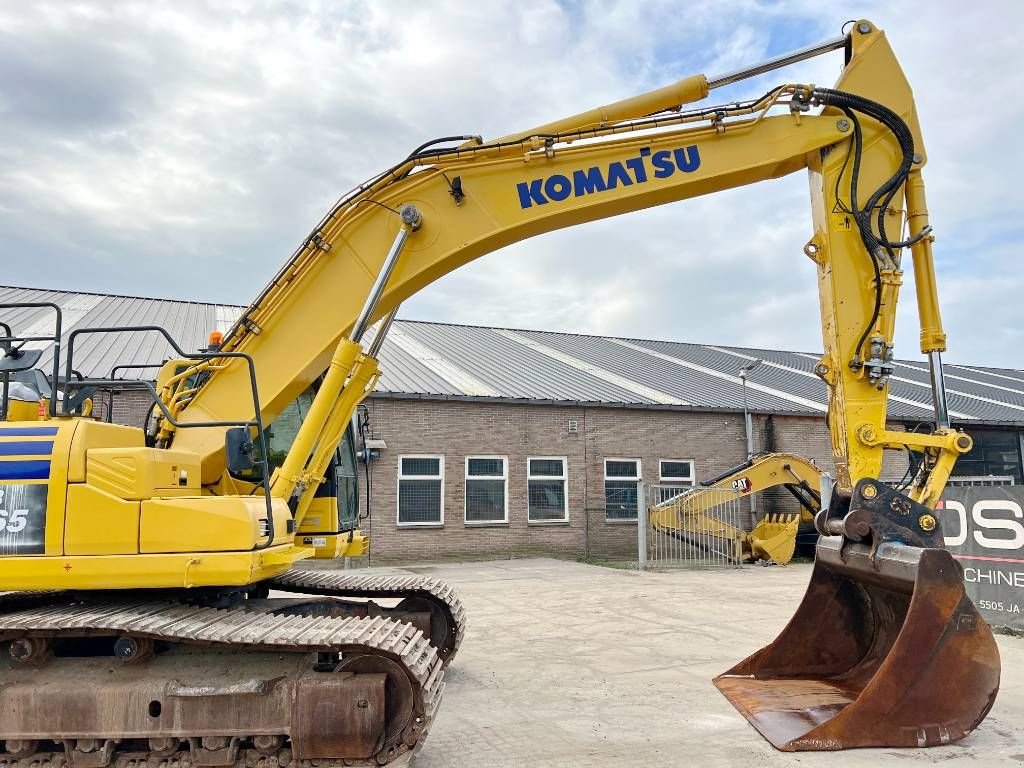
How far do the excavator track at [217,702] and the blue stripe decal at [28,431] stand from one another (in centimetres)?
109

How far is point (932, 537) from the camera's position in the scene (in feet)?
17.5

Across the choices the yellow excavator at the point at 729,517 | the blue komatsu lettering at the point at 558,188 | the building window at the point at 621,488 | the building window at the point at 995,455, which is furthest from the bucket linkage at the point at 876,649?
the building window at the point at 995,455

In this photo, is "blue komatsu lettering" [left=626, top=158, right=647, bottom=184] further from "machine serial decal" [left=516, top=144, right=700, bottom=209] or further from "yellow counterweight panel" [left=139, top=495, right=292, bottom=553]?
"yellow counterweight panel" [left=139, top=495, right=292, bottom=553]

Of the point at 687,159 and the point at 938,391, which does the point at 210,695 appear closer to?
the point at 687,159

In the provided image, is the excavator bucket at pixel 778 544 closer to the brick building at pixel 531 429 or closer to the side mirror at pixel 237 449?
the brick building at pixel 531 429

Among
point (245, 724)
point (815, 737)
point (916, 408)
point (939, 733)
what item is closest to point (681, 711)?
point (815, 737)

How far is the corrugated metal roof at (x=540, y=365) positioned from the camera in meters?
19.2

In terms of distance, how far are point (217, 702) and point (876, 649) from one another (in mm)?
4779

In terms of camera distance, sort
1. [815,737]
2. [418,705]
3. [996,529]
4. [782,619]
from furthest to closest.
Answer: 1. [782,619]
2. [996,529]
3. [815,737]
4. [418,705]

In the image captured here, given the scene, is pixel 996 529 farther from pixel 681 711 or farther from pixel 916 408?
pixel 916 408

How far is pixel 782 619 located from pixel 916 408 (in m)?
17.6

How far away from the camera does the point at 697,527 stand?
17328 millimetres

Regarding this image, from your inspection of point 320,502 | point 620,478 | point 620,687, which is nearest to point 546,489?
point 620,478

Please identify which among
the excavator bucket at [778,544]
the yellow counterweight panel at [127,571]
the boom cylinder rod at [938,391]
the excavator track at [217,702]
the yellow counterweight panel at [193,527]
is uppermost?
the boom cylinder rod at [938,391]
